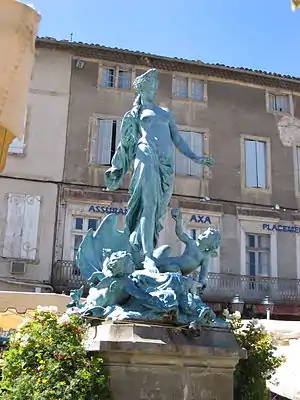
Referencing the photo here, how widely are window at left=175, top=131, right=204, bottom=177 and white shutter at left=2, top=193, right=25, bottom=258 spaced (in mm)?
5352

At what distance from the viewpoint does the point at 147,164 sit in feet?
19.7

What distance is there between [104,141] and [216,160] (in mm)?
3952

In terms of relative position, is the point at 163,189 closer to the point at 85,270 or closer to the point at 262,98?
the point at 85,270

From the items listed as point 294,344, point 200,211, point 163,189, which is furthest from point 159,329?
point 200,211

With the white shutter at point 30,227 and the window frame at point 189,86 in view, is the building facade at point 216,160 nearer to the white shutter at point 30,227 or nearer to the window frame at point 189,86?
the window frame at point 189,86

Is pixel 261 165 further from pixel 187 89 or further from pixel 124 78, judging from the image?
pixel 124 78

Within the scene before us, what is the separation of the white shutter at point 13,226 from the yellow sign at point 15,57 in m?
14.2

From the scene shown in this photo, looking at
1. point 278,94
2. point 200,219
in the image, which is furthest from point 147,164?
point 278,94

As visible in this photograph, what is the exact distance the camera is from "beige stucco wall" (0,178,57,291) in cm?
1642

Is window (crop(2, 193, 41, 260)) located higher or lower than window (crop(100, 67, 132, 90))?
lower

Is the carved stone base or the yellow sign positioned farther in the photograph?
the carved stone base

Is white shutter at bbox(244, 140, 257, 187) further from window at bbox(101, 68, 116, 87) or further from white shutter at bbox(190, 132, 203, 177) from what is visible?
window at bbox(101, 68, 116, 87)

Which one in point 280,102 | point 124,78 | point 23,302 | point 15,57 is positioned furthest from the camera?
point 280,102

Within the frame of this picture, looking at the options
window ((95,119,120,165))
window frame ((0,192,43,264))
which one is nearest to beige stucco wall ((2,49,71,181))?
window frame ((0,192,43,264))
